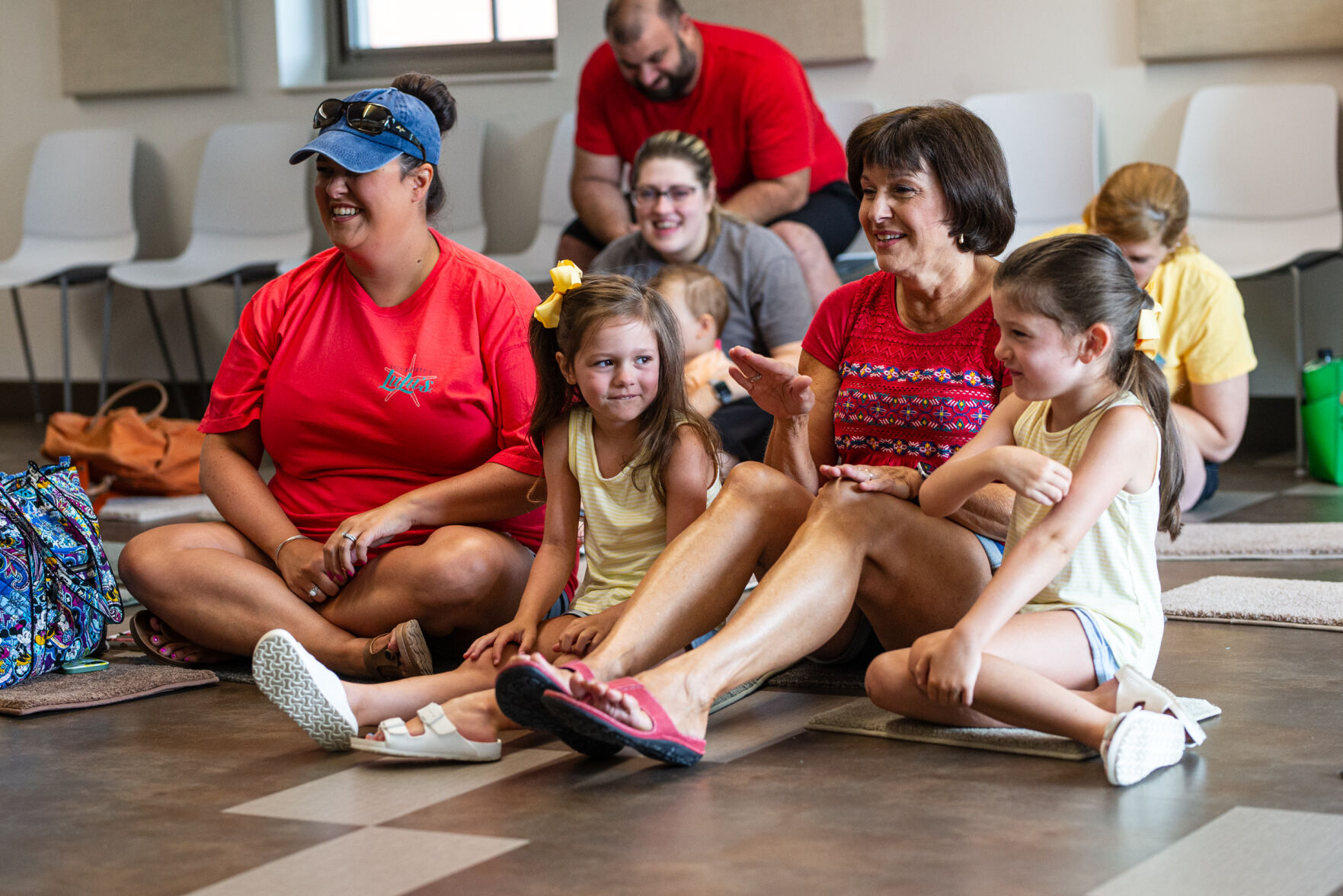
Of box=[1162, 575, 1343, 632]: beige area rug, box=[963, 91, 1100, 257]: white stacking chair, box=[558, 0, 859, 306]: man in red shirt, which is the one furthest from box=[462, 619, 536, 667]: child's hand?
box=[963, 91, 1100, 257]: white stacking chair

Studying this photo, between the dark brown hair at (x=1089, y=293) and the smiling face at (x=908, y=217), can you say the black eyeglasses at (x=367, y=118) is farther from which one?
the dark brown hair at (x=1089, y=293)

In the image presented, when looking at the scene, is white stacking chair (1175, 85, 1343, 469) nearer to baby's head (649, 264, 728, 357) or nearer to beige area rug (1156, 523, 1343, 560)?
beige area rug (1156, 523, 1343, 560)

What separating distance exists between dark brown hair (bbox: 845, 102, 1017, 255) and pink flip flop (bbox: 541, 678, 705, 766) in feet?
2.53

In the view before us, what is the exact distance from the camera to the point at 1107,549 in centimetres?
184

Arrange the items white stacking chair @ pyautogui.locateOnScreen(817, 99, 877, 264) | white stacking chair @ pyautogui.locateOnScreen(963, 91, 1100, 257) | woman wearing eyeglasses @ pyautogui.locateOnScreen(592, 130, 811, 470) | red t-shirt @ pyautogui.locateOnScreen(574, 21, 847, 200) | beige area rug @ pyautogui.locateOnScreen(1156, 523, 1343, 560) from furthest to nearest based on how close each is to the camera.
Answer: white stacking chair @ pyautogui.locateOnScreen(817, 99, 877, 264) < white stacking chair @ pyautogui.locateOnScreen(963, 91, 1100, 257) < red t-shirt @ pyautogui.locateOnScreen(574, 21, 847, 200) < woman wearing eyeglasses @ pyautogui.locateOnScreen(592, 130, 811, 470) < beige area rug @ pyautogui.locateOnScreen(1156, 523, 1343, 560)

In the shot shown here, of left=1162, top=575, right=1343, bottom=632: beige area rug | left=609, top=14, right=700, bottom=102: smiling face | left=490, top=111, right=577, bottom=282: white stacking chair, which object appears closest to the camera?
left=1162, top=575, right=1343, bottom=632: beige area rug

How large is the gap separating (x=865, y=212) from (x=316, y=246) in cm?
461

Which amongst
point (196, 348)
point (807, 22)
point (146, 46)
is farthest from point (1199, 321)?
point (146, 46)

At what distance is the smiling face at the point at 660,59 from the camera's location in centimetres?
402

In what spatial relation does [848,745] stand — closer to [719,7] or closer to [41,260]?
[719,7]

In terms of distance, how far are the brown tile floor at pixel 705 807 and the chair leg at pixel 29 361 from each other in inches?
191

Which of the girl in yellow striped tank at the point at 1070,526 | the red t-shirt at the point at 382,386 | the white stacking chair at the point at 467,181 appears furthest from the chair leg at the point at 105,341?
the girl in yellow striped tank at the point at 1070,526

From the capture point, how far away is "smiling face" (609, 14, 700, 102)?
13.2 feet

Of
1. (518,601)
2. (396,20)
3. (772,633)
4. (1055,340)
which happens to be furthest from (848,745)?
(396,20)
